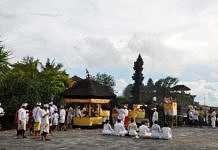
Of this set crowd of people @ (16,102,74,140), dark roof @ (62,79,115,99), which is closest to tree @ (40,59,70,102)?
dark roof @ (62,79,115,99)

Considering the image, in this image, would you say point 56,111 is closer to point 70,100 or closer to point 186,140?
point 70,100

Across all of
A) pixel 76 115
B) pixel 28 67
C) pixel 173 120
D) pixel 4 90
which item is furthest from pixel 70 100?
pixel 28 67

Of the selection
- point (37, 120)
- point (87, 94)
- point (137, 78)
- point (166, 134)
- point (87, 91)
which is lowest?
point (166, 134)

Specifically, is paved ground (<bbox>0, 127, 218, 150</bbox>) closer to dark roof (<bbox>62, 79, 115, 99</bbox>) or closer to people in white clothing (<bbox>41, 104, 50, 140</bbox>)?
people in white clothing (<bbox>41, 104, 50, 140</bbox>)

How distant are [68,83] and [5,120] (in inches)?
1069

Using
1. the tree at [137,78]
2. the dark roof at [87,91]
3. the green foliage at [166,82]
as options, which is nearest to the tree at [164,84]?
the green foliage at [166,82]

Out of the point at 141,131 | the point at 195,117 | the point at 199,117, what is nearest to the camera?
the point at 141,131

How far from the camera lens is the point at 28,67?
54.2 meters

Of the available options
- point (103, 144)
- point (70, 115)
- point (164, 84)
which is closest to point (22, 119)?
point (103, 144)

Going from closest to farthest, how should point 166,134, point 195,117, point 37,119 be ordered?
point 37,119 → point 166,134 → point 195,117

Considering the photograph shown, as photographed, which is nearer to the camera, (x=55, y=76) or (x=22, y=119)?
(x=22, y=119)

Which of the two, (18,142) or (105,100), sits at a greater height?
(105,100)

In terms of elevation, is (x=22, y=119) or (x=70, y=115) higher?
(x=70, y=115)

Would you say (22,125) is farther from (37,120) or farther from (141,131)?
(141,131)
